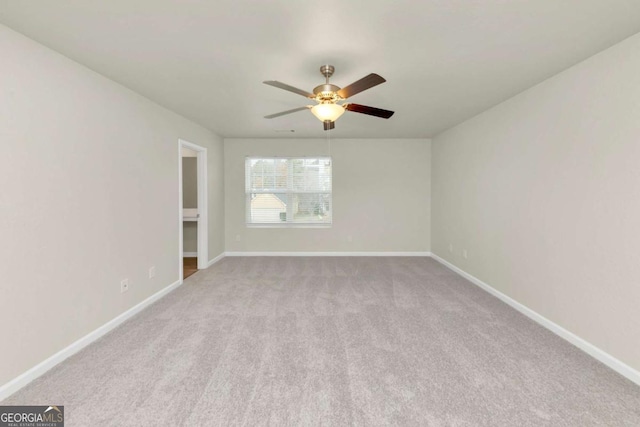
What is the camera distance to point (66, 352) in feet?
7.27

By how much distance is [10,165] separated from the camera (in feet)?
6.05

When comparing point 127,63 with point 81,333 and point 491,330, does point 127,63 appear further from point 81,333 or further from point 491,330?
point 491,330

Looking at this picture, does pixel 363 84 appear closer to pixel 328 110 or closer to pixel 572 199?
pixel 328 110

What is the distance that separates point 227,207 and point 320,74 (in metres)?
3.96

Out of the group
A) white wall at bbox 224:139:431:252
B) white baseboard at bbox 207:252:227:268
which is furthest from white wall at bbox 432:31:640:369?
white baseboard at bbox 207:252:227:268

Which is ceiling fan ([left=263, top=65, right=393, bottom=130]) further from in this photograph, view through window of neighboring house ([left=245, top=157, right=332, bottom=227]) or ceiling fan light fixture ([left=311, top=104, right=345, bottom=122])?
view through window of neighboring house ([left=245, top=157, right=332, bottom=227])

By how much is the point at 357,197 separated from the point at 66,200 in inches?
180

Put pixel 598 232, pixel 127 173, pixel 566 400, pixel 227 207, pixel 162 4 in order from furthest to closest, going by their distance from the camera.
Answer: pixel 227 207
pixel 127 173
pixel 598 232
pixel 566 400
pixel 162 4

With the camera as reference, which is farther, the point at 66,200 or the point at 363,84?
the point at 66,200

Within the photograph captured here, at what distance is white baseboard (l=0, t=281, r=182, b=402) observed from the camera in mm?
1827

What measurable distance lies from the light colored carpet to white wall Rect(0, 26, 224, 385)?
0.33 m

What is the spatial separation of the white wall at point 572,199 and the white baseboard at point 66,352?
13.3 feet

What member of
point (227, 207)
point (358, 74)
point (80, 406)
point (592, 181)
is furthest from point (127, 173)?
point (592, 181)

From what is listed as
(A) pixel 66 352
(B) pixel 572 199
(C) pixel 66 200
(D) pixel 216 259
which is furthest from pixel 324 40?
(D) pixel 216 259
